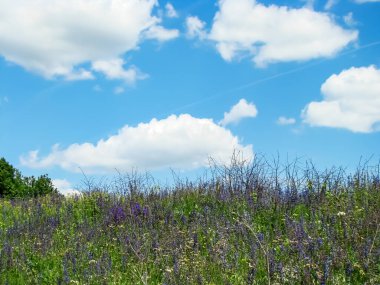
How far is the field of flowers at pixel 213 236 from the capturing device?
6387mm

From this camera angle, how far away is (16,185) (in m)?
25.0

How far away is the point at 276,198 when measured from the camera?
31.2ft

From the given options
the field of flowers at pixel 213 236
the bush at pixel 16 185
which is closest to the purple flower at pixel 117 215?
the field of flowers at pixel 213 236

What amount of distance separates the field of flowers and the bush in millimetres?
11915

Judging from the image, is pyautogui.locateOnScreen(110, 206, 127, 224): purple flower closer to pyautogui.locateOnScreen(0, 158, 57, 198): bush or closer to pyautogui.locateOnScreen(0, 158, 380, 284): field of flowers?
pyautogui.locateOnScreen(0, 158, 380, 284): field of flowers

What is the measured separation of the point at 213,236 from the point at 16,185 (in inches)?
755

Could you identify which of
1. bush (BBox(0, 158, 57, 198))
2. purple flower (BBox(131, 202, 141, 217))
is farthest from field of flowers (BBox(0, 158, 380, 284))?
bush (BBox(0, 158, 57, 198))

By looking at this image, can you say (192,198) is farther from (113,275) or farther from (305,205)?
(113,275)

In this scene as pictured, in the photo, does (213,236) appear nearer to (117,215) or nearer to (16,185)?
(117,215)

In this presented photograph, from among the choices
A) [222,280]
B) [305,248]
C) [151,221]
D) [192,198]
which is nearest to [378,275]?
[305,248]

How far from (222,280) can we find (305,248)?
1206 millimetres

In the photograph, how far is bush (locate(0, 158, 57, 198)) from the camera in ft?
79.0

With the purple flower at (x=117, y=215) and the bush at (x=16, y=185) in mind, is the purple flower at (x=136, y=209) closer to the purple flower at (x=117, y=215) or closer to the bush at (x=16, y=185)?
the purple flower at (x=117, y=215)

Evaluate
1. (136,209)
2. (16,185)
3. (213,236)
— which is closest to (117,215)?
(136,209)
